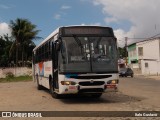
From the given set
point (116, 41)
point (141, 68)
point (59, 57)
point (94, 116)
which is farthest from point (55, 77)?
point (141, 68)

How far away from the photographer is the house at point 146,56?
71.1 meters

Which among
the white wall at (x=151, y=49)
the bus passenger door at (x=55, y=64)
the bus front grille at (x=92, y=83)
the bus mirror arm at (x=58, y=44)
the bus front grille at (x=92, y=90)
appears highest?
the white wall at (x=151, y=49)

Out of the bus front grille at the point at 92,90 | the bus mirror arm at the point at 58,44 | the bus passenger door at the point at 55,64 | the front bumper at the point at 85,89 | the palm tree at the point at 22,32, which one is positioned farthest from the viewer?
the palm tree at the point at 22,32

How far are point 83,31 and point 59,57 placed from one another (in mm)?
1536

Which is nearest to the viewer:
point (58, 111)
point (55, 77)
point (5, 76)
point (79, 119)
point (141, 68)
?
point (79, 119)

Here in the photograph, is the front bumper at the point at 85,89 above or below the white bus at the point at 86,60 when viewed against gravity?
below

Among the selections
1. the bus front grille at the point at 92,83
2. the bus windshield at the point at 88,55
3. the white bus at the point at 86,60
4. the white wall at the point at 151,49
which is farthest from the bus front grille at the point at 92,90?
the white wall at the point at 151,49

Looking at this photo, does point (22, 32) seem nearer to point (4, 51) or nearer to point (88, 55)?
point (4, 51)

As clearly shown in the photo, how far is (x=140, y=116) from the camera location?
38.2ft

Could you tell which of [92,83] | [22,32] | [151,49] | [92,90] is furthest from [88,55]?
[151,49]

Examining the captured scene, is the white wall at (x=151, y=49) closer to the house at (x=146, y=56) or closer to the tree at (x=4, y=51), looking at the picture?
the house at (x=146, y=56)

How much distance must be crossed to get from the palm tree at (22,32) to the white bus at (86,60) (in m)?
52.1

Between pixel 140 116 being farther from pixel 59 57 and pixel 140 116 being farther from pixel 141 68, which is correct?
pixel 141 68

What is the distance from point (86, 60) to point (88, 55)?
9.2 inches
